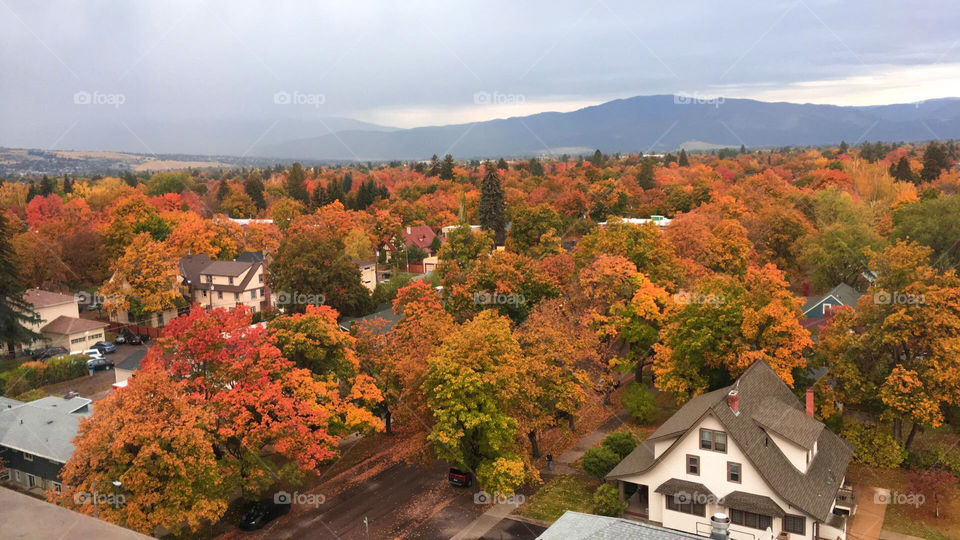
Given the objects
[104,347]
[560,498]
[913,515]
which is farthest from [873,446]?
[104,347]

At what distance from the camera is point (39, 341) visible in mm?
52625

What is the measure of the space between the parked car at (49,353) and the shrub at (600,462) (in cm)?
4281

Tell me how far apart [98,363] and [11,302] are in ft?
26.6

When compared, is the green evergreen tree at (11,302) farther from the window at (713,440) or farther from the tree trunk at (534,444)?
the window at (713,440)

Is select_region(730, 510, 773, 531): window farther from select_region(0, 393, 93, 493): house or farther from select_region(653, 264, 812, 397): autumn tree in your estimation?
select_region(0, 393, 93, 493): house

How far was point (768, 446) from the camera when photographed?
88.9 ft

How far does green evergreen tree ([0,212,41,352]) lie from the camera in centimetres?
4856

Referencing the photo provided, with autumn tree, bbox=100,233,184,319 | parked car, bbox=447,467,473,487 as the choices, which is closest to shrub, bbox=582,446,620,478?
parked car, bbox=447,467,473,487

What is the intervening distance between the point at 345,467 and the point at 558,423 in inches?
441

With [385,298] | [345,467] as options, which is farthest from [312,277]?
[345,467]
